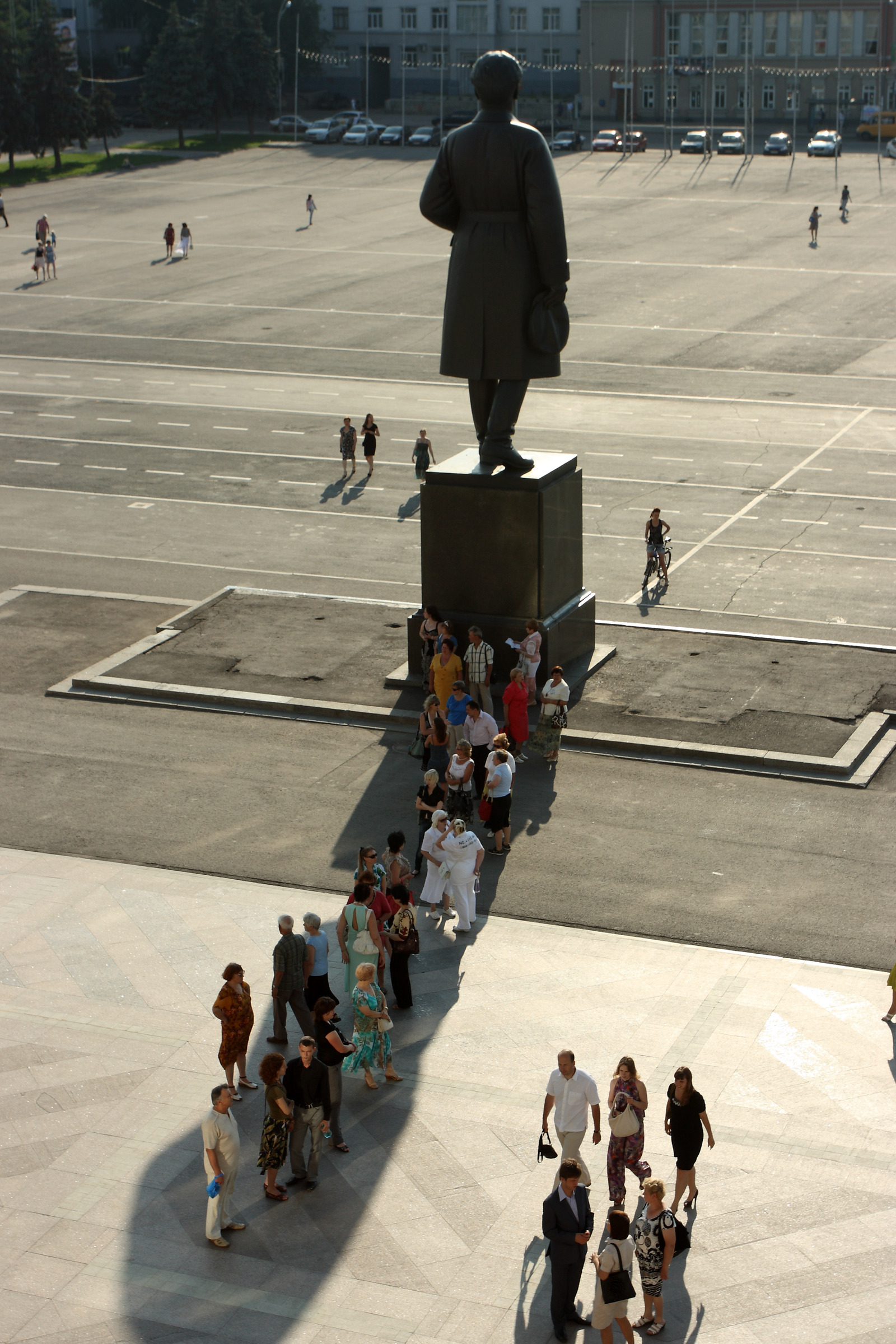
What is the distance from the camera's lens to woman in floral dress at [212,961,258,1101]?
11562mm

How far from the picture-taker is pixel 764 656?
2120 cm

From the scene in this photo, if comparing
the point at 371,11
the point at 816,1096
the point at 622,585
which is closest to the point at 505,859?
the point at 816,1096

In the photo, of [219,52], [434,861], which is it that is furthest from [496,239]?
[219,52]

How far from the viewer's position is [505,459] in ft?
63.8

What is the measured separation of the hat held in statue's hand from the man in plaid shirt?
11.9 ft

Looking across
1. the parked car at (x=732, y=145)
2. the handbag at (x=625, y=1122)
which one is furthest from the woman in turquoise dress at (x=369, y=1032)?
the parked car at (x=732, y=145)

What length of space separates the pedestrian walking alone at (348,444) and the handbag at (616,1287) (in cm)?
2370

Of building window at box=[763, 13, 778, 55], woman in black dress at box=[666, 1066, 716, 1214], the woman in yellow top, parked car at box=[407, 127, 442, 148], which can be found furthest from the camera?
→ building window at box=[763, 13, 778, 55]

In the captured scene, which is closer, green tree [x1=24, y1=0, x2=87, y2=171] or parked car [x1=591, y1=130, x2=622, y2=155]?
green tree [x1=24, y1=0, x2=87, y2=171]

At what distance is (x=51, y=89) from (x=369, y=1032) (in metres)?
81.4

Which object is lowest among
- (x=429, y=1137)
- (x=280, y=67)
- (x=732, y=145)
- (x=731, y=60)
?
(x=429, y=1137)

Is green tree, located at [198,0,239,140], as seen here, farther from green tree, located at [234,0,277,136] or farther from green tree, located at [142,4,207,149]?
green tree, located at [142,4,207,149]

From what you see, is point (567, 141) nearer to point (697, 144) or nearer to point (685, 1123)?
point (697, 144)

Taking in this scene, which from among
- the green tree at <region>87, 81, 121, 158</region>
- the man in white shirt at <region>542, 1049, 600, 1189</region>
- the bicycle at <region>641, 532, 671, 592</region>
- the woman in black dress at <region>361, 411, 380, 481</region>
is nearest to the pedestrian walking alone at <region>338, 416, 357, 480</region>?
the woman in black dress at <region>361, 411, 380, 481</region>
